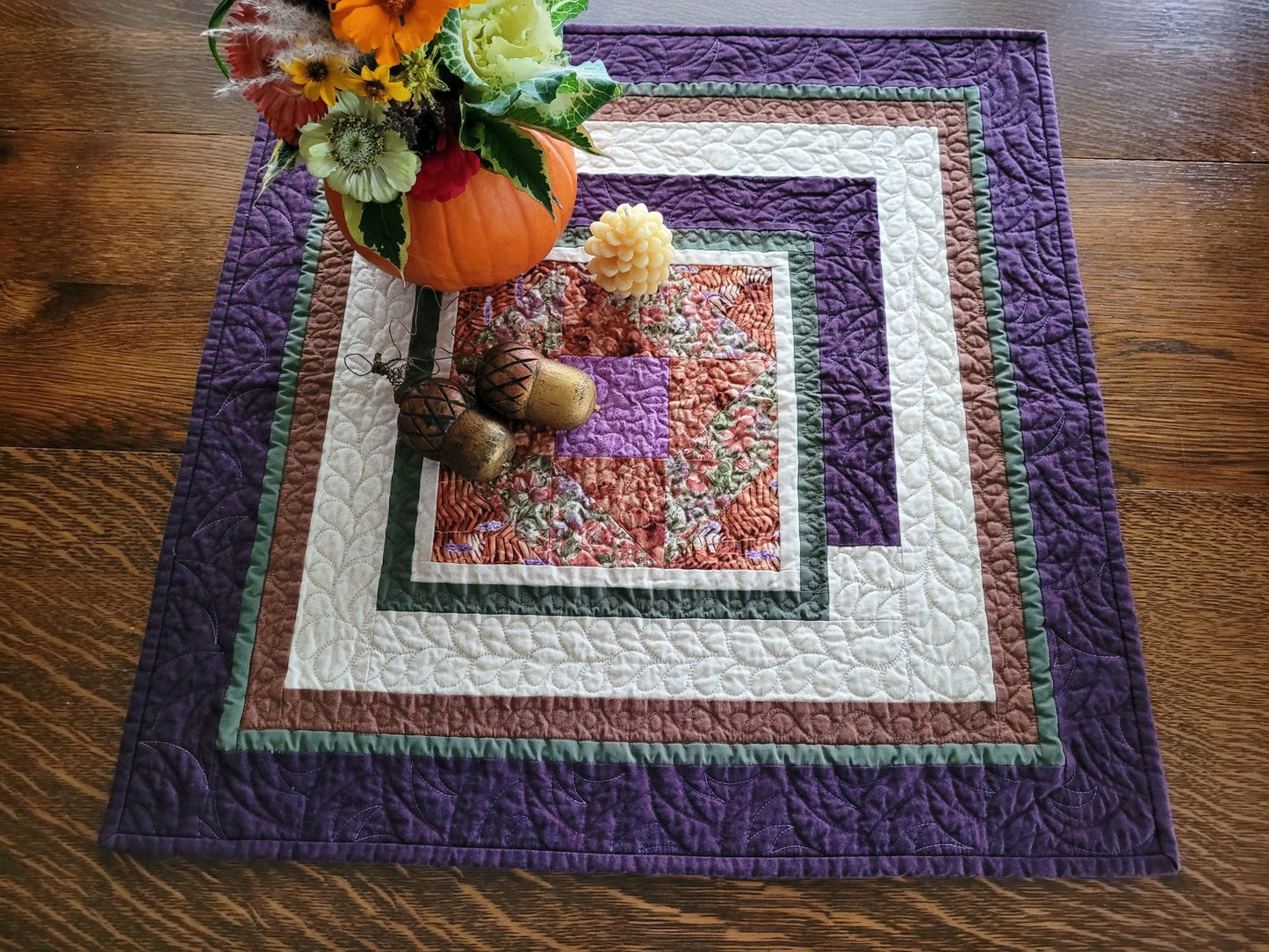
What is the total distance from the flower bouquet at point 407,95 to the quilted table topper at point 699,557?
257 mm

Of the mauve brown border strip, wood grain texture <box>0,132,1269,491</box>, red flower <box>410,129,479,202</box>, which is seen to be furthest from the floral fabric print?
wood grain texture <box>0,132,1269,491</box>

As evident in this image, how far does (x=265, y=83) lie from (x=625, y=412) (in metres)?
0.45

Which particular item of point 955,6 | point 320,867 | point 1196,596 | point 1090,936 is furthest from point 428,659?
point 955,6

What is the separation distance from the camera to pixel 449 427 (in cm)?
85

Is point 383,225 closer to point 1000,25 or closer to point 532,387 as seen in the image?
point 532,387

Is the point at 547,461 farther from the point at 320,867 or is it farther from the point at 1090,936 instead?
the point at 1090,936

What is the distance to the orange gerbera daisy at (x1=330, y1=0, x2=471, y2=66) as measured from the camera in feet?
1.89

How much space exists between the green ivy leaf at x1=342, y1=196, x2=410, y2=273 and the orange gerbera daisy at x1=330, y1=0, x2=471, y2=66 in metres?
0.13

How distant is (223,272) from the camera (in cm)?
99

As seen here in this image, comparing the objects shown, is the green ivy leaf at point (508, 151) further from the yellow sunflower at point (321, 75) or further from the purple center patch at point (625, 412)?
the purple center patch at point (625, 412)

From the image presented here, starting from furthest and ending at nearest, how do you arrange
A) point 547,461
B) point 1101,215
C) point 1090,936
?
point 1101,215 → point 547,461 → point 1090,936

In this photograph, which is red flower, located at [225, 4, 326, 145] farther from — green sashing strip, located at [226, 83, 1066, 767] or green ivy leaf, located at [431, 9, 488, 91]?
green sashing strip, located at [226, 83, 1066, 767]

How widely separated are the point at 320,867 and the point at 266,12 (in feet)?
2.41

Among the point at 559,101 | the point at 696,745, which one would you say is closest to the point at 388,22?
the point at 559,101
